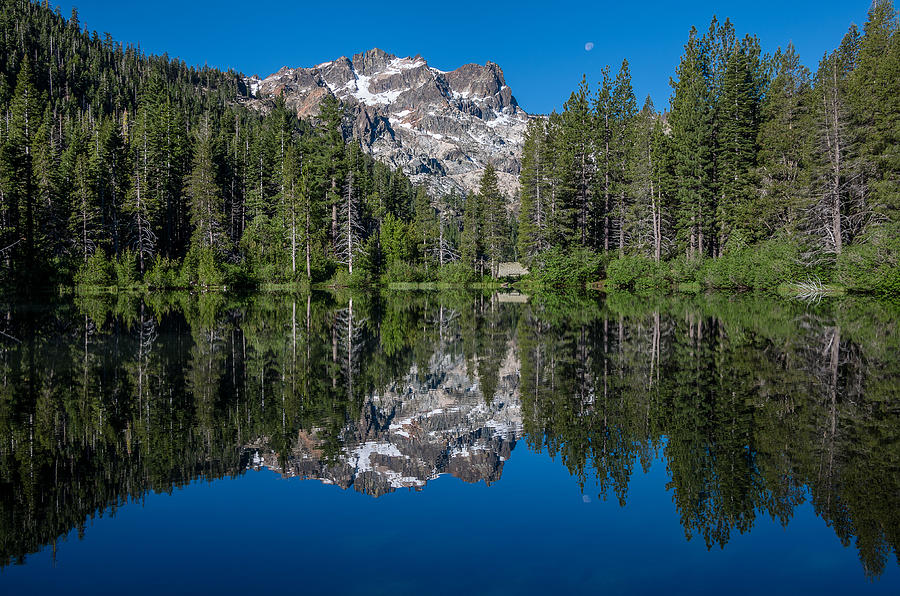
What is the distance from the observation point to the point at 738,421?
8.35m

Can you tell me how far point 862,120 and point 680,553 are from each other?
46.2 metres

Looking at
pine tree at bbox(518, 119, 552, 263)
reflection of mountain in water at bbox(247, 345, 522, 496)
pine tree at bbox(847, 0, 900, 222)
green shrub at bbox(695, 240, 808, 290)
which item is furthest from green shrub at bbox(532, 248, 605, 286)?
reflection of mountain in water at bbox(247, 345, 522, 496)

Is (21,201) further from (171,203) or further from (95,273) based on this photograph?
(171,203)

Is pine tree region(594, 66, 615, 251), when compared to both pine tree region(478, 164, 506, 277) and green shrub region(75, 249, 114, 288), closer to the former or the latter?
pine tree region(478, 164, 506, 277)

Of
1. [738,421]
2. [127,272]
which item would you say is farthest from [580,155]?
[738,421]

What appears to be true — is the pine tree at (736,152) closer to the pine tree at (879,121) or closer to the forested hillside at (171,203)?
the pine tree at (879,121)

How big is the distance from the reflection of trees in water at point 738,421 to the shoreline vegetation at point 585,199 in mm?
23949

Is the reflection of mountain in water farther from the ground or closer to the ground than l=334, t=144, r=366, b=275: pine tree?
closer to the ground

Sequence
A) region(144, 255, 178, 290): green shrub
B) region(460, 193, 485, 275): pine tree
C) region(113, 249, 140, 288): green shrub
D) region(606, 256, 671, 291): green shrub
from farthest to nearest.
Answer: region(460, 193, 485, 275): pine tree → region(606, 256, 671, 291): green shrub → region(144, 255, 178, 290): green shrub → region(113, 249, 140, 288): green shrub

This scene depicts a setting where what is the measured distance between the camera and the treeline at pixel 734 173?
1502 inches

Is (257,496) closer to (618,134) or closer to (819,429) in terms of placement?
(819,429)

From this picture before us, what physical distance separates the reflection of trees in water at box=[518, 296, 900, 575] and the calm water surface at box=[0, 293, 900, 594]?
42 mm

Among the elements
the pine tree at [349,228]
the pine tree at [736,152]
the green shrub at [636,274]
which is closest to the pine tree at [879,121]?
the pine tree at [736,152]

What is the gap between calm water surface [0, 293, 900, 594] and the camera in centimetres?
479
